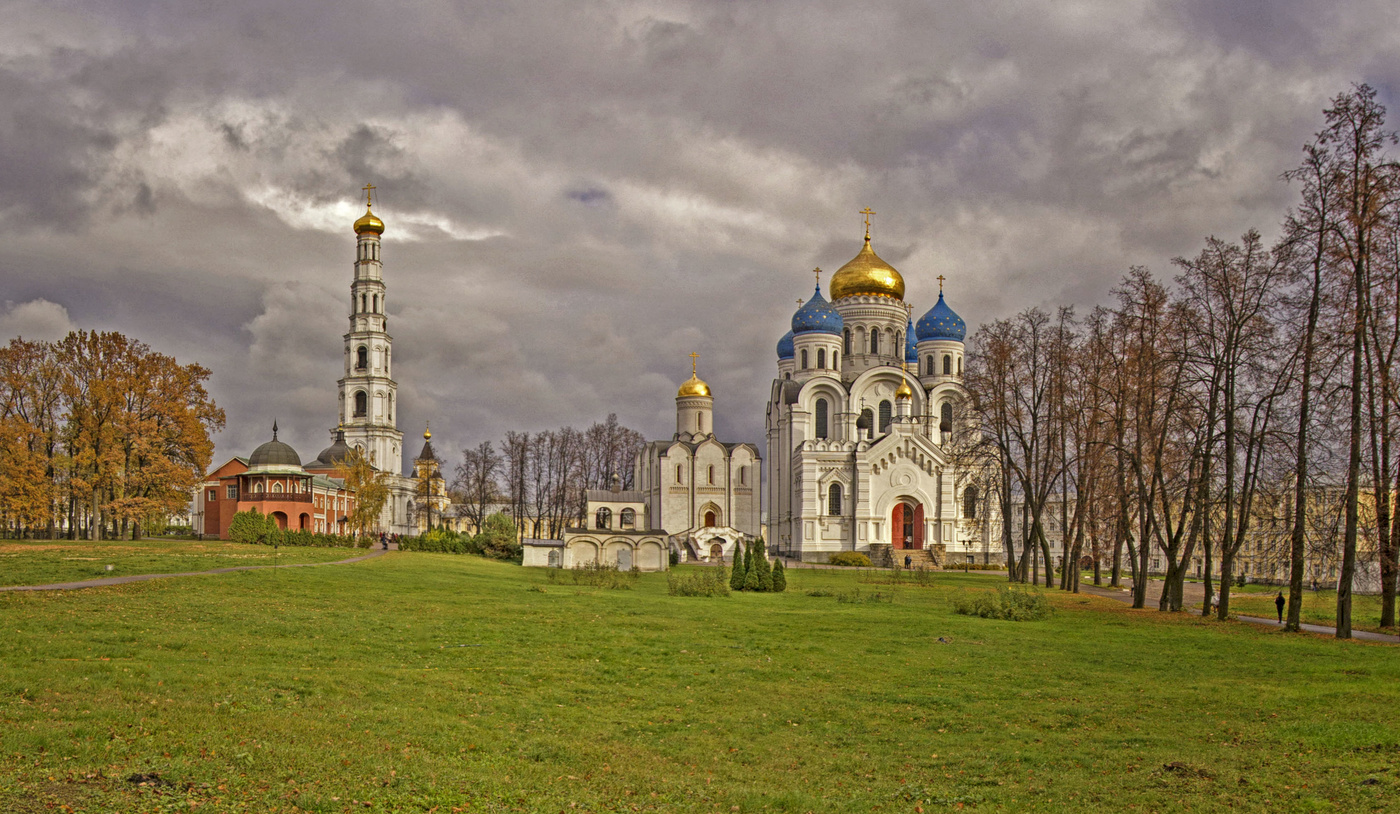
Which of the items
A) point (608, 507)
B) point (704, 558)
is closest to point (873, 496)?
point (704, 558)

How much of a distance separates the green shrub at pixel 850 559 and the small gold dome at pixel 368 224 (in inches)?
1911

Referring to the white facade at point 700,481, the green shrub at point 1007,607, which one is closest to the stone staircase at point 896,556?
the white facade at point 700,481

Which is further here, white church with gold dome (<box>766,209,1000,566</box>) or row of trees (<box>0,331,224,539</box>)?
white church with gold dome (<box>766,209,1000,566</box>)

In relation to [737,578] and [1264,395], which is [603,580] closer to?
[737,578]

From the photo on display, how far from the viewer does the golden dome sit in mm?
68438

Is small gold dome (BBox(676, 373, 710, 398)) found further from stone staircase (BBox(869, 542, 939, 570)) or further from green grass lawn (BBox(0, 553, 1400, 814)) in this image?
green grass lawn (BBox(0, 553, 1400, 814))

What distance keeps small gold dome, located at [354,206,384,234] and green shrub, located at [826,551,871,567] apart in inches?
1911

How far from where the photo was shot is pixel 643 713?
12492 mm

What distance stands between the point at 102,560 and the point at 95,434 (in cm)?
1583

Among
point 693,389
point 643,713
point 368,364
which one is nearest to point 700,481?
point 693,389

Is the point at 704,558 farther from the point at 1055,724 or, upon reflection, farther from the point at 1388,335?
the point at 1055,724

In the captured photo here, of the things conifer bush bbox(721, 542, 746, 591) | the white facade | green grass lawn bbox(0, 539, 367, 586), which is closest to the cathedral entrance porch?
the white facade

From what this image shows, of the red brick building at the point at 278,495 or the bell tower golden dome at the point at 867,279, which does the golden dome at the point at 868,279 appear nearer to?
the bell tower golden dome at the point at 867,279

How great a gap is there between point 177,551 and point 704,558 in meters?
30.6
